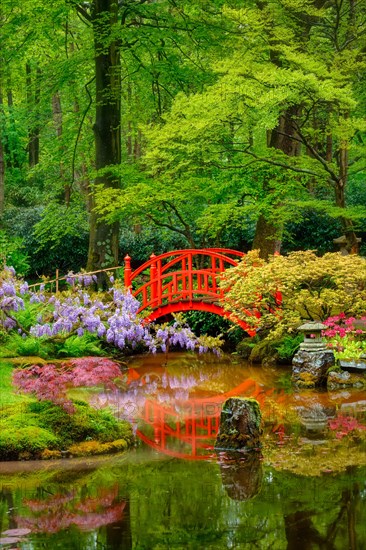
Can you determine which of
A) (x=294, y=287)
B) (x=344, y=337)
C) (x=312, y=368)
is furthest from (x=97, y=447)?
(x=344, y=337)

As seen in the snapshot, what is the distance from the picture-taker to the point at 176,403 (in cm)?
1266

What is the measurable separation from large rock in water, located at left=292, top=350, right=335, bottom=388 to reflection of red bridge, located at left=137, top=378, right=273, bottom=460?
2.33 feet

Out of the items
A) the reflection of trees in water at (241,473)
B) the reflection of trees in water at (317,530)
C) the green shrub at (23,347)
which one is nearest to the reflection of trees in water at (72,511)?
the reflection of trees in water at (241,473)

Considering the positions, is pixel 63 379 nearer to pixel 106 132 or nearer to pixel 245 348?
pixel 245 348

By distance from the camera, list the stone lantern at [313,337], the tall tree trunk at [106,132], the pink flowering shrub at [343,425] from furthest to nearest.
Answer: the tall tree trunk at [106,132], the stone lantern at [313,337], the pink flowering shrub at [343,425]

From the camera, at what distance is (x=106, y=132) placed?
19.3 metres

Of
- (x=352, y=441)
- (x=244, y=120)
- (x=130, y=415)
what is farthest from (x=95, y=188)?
(x=352, y=441)

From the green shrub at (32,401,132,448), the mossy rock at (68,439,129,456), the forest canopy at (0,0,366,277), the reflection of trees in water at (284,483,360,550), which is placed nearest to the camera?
the reflection of trees in water at (284,483,360,550)

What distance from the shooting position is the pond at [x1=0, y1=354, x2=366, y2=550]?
6.60 meters

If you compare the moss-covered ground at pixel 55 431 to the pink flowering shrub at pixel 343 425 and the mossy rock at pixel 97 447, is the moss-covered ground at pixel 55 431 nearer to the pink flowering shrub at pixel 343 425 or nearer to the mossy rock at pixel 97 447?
the mossy rock at pixel 97 447

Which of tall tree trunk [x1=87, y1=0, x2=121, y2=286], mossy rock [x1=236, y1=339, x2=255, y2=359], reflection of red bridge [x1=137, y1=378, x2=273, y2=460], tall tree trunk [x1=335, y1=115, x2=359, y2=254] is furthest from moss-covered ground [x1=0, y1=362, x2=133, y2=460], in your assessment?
tall tree trunk [x1=87, y1=0, x2=121, y2=286]

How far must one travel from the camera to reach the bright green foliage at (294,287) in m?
14.7

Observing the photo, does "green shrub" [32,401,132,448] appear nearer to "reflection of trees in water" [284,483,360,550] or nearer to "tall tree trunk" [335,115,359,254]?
"reflection of trees in water" [284,483,360,550]

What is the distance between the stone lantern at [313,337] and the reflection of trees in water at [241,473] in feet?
16.7
